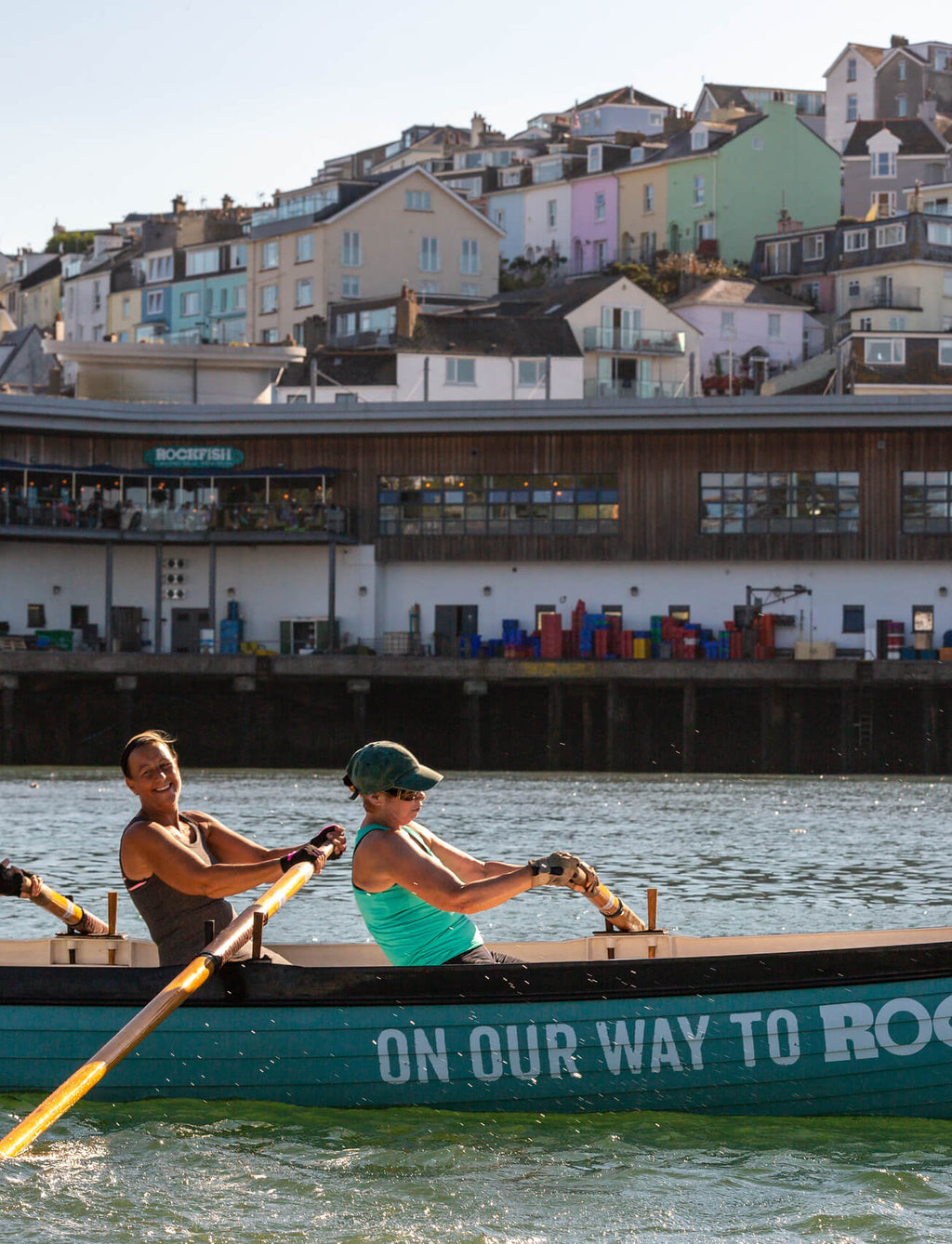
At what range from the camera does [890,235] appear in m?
86.4

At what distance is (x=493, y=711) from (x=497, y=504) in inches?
406

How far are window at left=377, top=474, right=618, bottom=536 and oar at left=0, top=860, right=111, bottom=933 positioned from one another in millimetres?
40517

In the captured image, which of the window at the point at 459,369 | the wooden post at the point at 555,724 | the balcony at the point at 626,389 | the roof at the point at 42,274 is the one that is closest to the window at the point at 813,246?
the balcony at the point at 626,389

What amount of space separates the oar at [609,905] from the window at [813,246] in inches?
3386

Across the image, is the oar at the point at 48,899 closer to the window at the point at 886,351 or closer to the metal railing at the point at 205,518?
the metal railing at the point at 205,518

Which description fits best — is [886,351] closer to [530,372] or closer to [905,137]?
[530,372]

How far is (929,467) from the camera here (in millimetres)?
49688

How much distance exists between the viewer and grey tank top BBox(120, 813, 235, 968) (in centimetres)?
984

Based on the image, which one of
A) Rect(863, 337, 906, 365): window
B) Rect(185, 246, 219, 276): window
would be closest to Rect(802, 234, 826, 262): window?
Rect(863, 337, 906, 365): window

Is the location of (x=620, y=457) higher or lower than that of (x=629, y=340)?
lower

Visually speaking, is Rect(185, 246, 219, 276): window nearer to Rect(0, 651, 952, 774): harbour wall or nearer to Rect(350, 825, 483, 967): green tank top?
Rect(0, 651, 952, 774): harbour wall

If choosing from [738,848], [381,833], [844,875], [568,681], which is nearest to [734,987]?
[381,833]

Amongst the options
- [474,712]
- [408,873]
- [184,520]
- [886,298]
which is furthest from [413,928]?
[886,298]

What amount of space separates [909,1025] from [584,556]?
41.9 meters
